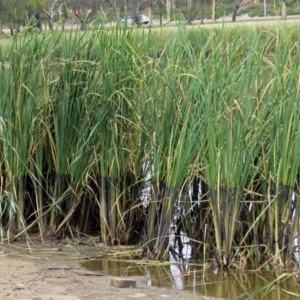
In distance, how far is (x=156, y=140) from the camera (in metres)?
4.56

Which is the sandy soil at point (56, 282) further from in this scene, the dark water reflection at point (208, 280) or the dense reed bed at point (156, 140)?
the dense reed bed at point (156, 140)

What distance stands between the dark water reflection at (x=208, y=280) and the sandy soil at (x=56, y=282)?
125 mm

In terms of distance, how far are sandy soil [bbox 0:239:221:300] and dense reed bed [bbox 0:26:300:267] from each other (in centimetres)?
38

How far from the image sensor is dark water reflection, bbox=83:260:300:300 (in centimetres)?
411

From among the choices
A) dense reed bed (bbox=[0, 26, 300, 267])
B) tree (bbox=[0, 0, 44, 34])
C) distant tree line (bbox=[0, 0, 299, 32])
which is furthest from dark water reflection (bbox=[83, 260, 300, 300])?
tree (bbox=[0, 0, 44, 34])

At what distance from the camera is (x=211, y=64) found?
177 inches

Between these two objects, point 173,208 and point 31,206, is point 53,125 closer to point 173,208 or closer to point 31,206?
point 31,206

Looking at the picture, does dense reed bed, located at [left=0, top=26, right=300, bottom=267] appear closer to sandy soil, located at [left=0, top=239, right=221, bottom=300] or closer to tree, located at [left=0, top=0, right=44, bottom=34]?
sandy soil, located at [left=0, top=239, right=221, bottom=300]

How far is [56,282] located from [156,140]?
111cm

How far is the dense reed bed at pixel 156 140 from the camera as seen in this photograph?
167 inches

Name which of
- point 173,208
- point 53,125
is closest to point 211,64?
point 173,208

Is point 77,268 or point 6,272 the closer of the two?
point 6,272

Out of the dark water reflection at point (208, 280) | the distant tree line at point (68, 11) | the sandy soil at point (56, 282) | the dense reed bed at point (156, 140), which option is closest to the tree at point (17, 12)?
the distant tree line at point (68, 11)

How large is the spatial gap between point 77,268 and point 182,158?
0.94m
